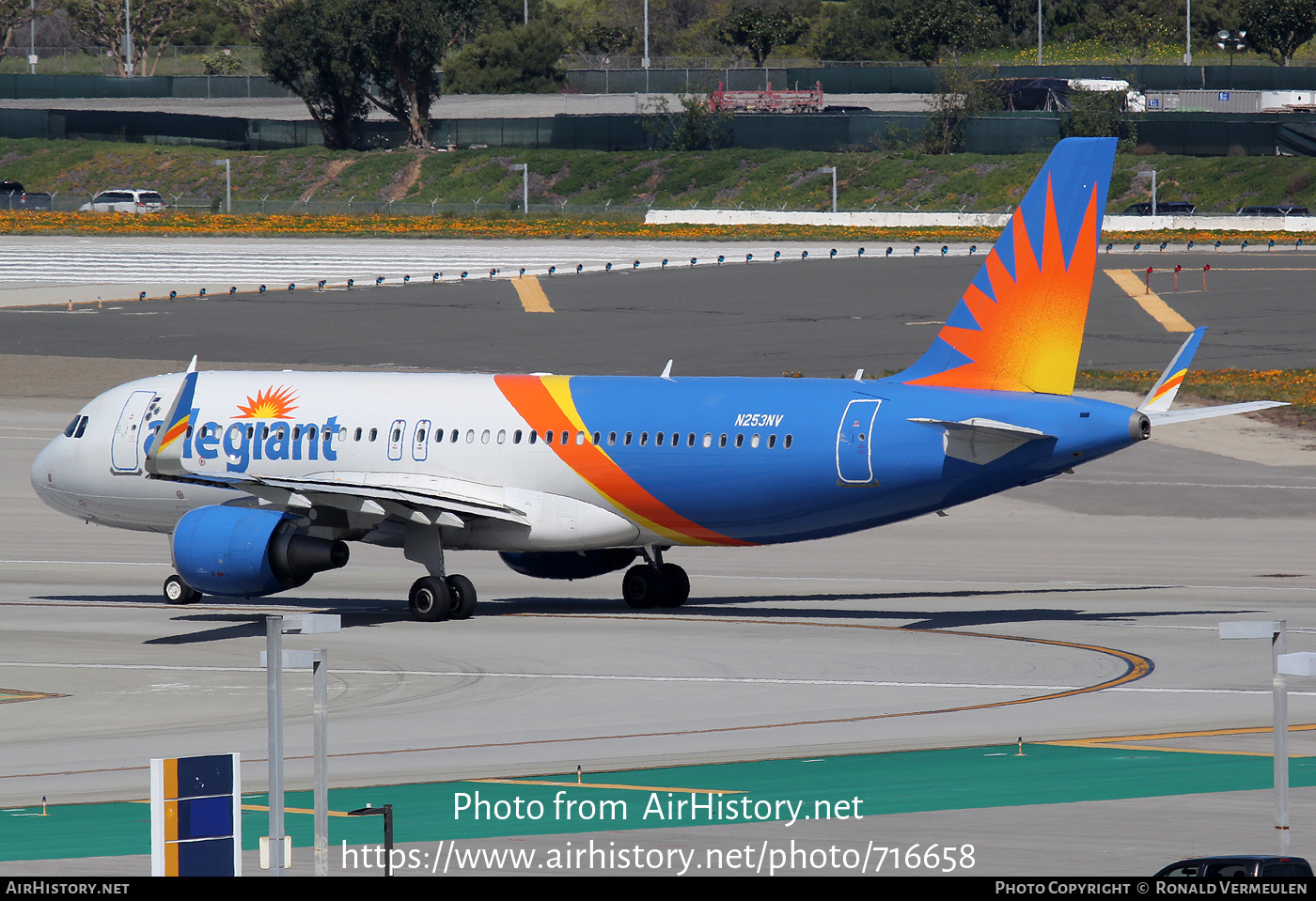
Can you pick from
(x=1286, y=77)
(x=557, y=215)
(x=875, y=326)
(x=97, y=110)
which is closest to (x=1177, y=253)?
(x=875, y=326)

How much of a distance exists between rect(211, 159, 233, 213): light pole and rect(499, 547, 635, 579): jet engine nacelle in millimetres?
111793

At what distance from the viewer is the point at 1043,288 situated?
31375mm

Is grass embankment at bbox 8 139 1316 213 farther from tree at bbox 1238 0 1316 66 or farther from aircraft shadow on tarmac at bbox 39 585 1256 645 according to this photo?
aircraft shadow on tarmac at bbox 39 585 1256 645

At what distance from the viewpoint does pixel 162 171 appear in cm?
16512

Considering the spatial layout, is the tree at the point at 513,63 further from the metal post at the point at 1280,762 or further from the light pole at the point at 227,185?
the metal post at the point at 1280,762

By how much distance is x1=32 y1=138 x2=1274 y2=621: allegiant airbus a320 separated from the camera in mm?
31078

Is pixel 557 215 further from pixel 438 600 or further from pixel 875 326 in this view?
pixel 438 600

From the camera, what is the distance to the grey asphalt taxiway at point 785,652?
71.7ft

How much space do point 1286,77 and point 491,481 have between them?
5883 inches

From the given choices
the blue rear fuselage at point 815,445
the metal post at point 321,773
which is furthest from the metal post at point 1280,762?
the blue rear fuselage at point 815,445

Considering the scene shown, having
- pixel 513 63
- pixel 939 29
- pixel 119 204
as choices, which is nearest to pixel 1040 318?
pixel 119 204

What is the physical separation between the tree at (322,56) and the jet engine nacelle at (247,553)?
137 metres

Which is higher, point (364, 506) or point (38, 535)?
point (364, 506)

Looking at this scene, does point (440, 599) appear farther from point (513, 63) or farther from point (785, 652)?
point (513, 63)
